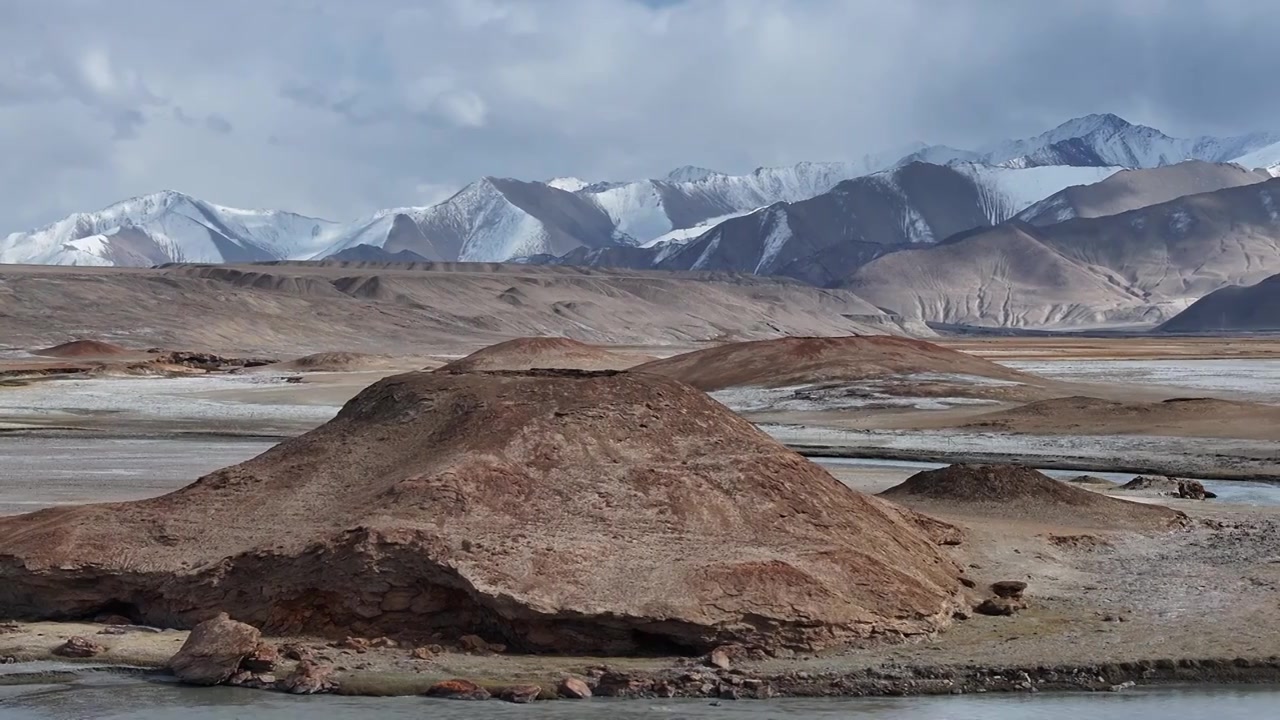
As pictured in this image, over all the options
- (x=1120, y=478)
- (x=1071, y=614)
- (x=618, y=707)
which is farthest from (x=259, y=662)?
(x=1120, y=478)

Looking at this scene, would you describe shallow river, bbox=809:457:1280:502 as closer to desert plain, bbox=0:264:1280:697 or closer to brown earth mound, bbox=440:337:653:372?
desert plain, bbox=0:264:1280:697

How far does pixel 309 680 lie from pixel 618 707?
10.5ft

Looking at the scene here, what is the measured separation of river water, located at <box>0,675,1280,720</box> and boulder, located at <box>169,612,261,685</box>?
189 mm

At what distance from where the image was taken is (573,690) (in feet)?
50.5

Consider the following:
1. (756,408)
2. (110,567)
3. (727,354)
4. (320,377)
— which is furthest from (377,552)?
(320,377)

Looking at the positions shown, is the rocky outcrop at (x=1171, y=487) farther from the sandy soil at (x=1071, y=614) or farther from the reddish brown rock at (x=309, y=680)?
the reddish brown rock at (x=309, y=680)

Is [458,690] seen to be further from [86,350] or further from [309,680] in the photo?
[86,350]

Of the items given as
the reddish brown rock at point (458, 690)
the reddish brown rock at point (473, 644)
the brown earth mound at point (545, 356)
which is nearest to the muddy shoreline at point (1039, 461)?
the reddish brown rock at point (473, 644)

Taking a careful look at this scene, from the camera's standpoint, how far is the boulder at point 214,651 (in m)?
16.2

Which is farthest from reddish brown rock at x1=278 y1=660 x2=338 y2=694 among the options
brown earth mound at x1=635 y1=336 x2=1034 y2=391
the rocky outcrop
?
brown earth mound at x1=635 y1=336 x2=1034 y2=391

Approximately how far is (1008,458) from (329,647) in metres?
27.6

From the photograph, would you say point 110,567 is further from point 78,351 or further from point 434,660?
point 78,351

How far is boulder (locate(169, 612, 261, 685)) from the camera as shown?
1617 centimetres

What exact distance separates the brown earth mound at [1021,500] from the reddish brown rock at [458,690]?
13086 millimetres
